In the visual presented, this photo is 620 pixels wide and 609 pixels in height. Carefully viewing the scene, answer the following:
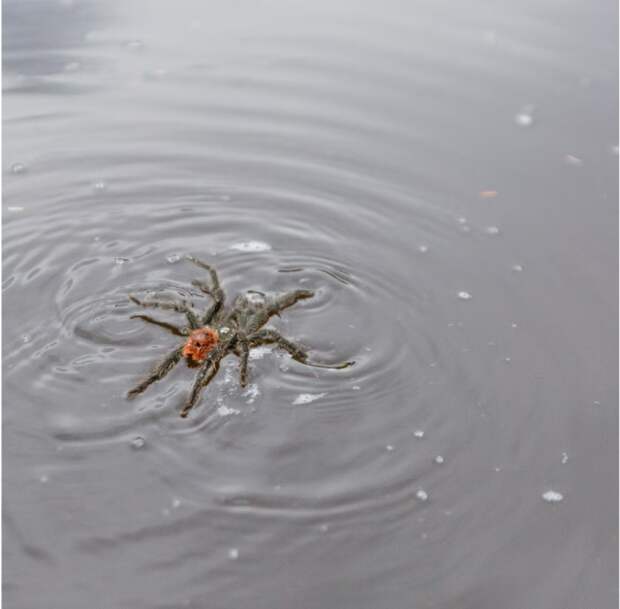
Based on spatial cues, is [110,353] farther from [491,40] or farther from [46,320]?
[491,40]

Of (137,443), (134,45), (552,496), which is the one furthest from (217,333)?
(134,45)

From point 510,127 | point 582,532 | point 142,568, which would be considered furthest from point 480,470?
point 510,127

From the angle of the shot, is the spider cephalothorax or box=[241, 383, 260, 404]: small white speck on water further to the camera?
the spider cephalothorax

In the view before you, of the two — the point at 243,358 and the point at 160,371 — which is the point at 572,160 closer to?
the point at 243,358

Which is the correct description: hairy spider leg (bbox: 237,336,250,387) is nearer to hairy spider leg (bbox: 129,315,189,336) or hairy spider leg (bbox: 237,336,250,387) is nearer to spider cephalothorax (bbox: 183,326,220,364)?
spider cephalothorax (bbox: 183,326,220,364)

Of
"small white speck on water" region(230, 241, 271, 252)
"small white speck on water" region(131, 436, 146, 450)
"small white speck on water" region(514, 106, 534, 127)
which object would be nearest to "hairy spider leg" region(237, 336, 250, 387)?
"small white speck on water" region(131, 436, 146, 450)
